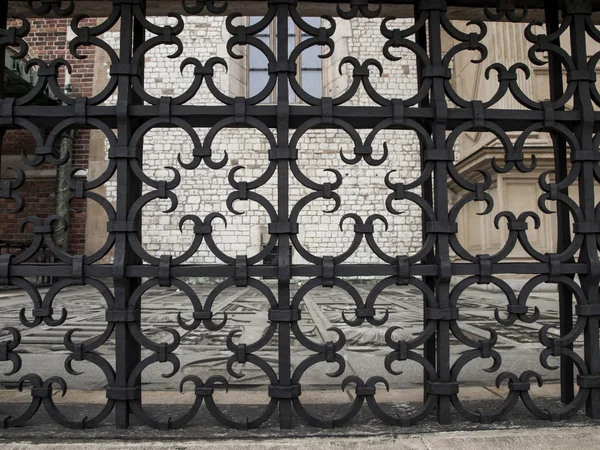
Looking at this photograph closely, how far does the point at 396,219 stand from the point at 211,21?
5817mm

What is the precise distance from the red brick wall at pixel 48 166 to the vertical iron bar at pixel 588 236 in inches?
356

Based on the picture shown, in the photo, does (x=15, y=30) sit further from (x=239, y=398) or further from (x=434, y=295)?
(x=434, y=295)

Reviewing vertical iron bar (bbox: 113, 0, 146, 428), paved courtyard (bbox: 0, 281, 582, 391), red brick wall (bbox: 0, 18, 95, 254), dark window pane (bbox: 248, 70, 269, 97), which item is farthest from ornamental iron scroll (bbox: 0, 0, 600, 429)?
dark window pane (bbox: 248, 70, 269, 97)

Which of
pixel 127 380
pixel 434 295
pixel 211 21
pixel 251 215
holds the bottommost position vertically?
pixel 127 380

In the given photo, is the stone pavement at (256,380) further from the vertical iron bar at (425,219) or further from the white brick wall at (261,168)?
the white brick wall at (261,168)

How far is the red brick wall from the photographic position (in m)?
8.88

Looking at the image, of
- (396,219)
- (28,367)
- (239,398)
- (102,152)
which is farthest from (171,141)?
(239,398)

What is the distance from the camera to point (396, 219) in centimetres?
931

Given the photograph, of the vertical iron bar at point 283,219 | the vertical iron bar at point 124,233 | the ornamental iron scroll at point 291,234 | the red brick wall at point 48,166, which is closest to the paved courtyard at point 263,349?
the vertical iron bar at point 124,233

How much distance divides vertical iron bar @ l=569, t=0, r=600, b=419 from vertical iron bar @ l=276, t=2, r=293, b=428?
94 cm

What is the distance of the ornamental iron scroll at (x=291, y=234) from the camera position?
1.32m

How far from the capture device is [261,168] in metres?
9.30

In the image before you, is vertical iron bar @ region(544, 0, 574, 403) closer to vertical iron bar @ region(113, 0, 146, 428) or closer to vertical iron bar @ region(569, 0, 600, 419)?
vertical iron bar @ region(569, 0, 600, 419)

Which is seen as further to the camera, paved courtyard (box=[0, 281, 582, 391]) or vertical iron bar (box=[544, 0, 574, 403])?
paved courtyard (box=[0, 281, 582, 391])
